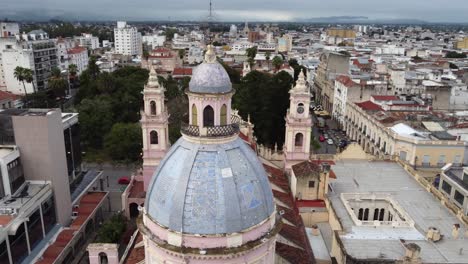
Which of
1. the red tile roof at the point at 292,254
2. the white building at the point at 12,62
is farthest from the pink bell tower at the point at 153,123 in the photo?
the white building at the point at 12,62

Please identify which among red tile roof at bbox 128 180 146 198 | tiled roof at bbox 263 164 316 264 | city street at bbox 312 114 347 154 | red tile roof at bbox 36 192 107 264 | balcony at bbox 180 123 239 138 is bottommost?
city street at bbox 312 114 347 154

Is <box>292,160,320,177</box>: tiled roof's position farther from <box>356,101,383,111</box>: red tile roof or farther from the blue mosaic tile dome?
<box>356,101,383,111</box>: red tile roof

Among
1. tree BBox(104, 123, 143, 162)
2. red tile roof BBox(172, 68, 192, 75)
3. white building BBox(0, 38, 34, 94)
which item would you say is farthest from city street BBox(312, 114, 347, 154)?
white building BBox(0, 38, 34, 94)

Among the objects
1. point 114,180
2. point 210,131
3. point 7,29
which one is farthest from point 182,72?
point 210,131

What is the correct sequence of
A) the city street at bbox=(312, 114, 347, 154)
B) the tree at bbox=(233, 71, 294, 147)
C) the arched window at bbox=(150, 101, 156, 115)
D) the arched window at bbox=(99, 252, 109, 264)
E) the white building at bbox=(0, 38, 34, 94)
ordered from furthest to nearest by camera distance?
1. the white building at bbox=(0, 38, 34, 94)
2. the city street at bbox=(312, 114, 347, 154)
3. the tree at bbox=(233, 71, 294, 147)
4. the arched window at bbox=(150, 101, 156, 115)
5. the arched window at bbox=(99, 252, 109, 264)

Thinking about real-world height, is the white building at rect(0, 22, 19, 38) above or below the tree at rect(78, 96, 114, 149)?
above

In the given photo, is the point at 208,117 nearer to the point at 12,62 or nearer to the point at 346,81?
the point at 346,81
